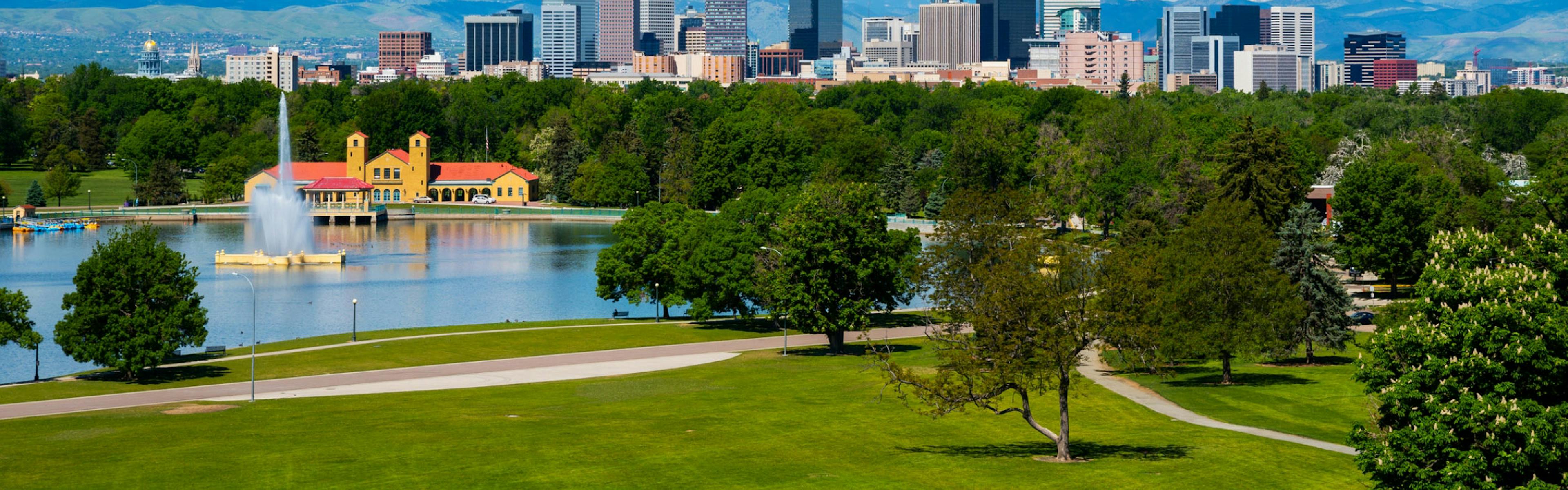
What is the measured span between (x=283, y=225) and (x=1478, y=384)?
11904cm

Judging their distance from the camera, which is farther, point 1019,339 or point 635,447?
point 635,447

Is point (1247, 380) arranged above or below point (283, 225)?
below

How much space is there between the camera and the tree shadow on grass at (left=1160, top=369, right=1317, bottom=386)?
57.0 m

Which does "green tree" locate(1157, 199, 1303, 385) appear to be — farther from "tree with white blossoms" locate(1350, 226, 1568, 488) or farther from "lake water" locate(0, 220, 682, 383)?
"lake water" locate(0, 220, 682, 383)

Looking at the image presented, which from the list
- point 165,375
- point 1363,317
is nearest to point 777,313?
point 165,375

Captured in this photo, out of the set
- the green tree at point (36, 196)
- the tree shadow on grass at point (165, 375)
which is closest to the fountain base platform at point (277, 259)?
the green tree at point (36, 196)

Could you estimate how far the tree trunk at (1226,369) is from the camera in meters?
57.8

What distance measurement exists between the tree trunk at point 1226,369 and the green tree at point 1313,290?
12.4ft

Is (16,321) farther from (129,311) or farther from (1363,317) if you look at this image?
(1363,317)

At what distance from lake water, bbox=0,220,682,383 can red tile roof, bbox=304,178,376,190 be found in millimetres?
10668

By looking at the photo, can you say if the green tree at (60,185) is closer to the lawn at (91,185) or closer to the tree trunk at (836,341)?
the lawn at (91,185)

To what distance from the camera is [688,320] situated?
3265 inches

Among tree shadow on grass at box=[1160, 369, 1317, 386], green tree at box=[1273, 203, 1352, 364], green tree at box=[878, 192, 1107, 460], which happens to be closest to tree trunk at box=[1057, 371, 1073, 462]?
green tree at box=[878, 192, 1107, 460]

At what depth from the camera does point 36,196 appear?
160625 millimetres
